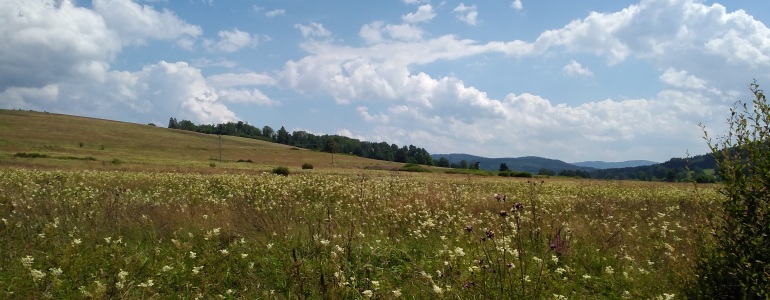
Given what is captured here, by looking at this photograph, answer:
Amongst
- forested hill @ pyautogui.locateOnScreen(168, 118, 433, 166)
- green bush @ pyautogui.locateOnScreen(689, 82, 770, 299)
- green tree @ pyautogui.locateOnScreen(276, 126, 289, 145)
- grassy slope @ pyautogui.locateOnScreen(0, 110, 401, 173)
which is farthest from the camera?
green tree @ pyautogui.locateOnScreen(276, 126, 289, 145)

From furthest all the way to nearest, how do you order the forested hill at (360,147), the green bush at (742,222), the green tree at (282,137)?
the green tree at (282,137), the forested hill at (360,147), the green bush at (742,222)

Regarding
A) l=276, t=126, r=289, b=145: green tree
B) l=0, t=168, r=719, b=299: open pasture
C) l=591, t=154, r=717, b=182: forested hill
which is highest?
l=276, t=126, r=289, b=145: green tree

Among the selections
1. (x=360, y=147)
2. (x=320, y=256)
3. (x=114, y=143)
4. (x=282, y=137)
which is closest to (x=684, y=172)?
(x=320, y=256)

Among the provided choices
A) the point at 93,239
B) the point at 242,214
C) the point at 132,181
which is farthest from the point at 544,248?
the point at 132,181

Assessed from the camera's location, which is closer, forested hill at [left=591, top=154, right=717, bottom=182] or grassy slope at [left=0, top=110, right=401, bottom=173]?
forested hill at [left=591, top=154, right=717, bottom=182]

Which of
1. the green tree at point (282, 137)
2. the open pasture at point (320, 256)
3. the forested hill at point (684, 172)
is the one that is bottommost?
the open pasture at point (320, 256)

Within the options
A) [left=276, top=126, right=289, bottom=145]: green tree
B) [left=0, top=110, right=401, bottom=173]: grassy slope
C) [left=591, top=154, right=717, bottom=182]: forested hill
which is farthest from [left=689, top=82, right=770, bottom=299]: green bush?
[left=276, top=126, right=289, bottom=145]: green tree

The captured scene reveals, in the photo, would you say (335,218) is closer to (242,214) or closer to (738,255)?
(242,214)

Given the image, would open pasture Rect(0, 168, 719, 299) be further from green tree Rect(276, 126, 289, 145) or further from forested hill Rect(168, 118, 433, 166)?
green tree Rect(276, 126, 289, 145)

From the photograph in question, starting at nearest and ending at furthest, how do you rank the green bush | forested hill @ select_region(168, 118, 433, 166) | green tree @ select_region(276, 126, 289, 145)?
the green bush < forested hill @ select_region(168, 118, 433, 166) < green tree @ select_region(276, 126, 289, 145)

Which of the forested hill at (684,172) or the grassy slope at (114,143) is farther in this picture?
the grassy slope at (114,143)

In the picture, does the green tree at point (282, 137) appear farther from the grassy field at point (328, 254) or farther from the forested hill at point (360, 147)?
the grassy field at point (328, 254)

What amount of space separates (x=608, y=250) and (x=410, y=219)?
3923 mm

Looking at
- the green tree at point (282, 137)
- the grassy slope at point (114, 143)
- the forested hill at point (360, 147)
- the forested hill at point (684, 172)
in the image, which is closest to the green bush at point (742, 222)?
the forested hill at point (684, 172)
